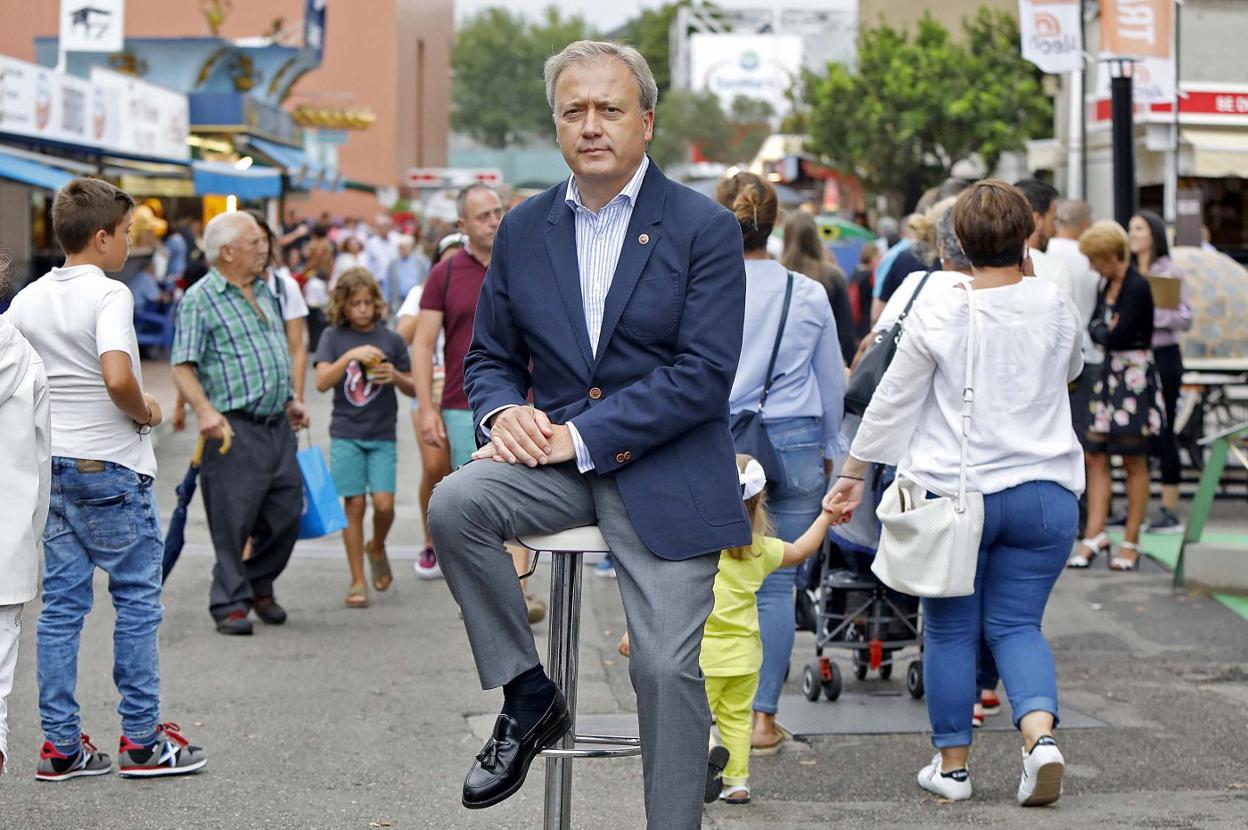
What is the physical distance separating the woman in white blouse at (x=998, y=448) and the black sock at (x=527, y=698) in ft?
6.06

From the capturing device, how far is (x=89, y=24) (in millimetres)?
28172

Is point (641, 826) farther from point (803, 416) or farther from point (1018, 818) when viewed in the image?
point (803, 416)

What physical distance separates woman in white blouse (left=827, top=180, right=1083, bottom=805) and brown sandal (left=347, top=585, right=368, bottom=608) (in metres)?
4.12

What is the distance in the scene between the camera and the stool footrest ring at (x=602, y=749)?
4031 mm

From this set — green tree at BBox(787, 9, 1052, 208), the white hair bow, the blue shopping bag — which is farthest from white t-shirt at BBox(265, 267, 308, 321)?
green tree at BBox(787, 9, 1052, 208)

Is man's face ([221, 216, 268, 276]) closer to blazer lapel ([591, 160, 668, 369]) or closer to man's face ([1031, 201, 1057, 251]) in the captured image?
man's face ([1031, 201, 1057, 251])

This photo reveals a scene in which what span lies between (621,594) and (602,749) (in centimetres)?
40

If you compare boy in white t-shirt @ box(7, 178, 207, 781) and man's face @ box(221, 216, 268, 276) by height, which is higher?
man's face @ box(221, 216, 268, 276)

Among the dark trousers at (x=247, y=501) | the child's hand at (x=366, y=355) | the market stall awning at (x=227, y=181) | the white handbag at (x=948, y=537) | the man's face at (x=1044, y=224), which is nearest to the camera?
the white handbag at (x=948, y=537)

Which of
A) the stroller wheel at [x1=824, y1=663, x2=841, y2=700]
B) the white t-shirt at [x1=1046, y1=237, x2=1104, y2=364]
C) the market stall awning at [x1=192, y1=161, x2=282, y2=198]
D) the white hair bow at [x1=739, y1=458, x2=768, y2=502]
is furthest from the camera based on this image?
the market stall awning at [x1=192, y1=161, x2=282, y2=198]

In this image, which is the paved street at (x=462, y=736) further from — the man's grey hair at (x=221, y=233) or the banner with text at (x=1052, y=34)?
the banner with text at (x=1052, y=34)

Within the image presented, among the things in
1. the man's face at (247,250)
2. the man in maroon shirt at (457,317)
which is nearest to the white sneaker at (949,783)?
the man in maroon shirt at (457,317)

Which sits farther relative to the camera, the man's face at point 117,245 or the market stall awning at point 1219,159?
the market stall awning at point 1219,159

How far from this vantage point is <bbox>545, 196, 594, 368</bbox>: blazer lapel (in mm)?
3998
